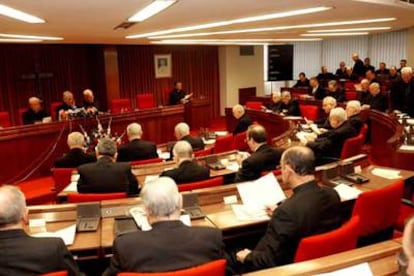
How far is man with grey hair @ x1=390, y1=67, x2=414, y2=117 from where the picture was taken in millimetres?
7766

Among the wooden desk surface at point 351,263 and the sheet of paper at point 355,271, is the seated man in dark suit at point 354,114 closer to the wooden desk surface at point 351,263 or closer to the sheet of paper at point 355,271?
the wooden desk surface at point 351,263

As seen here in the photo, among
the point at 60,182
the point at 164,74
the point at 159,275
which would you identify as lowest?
the point at 60,182

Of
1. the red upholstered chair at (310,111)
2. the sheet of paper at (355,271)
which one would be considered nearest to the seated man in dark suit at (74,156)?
the sheet of paper at (355,271)

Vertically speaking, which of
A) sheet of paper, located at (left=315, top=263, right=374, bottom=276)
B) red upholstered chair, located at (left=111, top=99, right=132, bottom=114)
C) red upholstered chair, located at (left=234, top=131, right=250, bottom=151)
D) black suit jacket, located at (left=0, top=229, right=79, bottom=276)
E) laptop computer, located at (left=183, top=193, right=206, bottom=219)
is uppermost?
red upholstered chair, located at (left=111, top=99, right=132, bottom=114)

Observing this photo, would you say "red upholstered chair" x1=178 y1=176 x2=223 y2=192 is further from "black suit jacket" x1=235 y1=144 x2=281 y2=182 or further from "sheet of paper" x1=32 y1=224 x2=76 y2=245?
"sheet of paper" x1=32 y1=224 x2=76 y2=245

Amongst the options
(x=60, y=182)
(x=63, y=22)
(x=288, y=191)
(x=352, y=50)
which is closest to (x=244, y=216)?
(x=288, y=191)

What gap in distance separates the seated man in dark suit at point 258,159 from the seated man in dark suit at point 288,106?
558cm

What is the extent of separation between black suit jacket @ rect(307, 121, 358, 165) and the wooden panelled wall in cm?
688

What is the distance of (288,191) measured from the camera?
3744mm

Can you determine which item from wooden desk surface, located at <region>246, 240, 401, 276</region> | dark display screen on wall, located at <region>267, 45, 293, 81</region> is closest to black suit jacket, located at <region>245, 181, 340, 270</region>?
wooden desk surface, located at <region>246, 240, 401, 276</region>

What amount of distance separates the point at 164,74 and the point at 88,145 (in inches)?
265

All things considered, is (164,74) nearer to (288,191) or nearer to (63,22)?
(63,22)

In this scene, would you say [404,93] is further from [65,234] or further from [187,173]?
[65,234]

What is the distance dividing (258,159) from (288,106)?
19.8 ft
